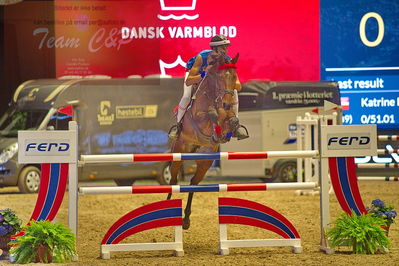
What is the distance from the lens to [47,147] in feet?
22.8

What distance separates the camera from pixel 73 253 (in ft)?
22.6

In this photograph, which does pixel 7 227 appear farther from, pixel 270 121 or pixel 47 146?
pixel 270 121

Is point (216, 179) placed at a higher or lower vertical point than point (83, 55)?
lower

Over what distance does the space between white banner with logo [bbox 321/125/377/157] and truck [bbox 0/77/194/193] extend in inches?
295

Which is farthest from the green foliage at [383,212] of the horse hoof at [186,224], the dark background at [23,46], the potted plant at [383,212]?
the dark background at [23,46]

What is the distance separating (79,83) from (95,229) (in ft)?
17.8

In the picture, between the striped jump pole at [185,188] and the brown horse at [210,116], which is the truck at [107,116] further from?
the striped jump pole at [185,188]

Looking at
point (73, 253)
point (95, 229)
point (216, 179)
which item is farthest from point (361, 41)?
point (73, 253)

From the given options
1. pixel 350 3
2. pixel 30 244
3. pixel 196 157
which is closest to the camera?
pixel 30 244

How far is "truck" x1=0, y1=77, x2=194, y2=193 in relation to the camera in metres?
14.8

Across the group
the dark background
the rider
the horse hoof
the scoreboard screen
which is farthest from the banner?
the horse hoof

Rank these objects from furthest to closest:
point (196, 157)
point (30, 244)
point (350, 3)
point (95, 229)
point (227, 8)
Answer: point (350, 3) < point (227, 8) < point (95, 229) < point (196, 157) < point (30, 244)

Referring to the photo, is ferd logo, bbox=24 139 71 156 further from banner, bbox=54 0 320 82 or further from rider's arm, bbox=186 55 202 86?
banner, bbox=54 0 320 82

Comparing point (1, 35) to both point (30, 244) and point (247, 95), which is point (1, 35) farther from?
point (30, 244)
